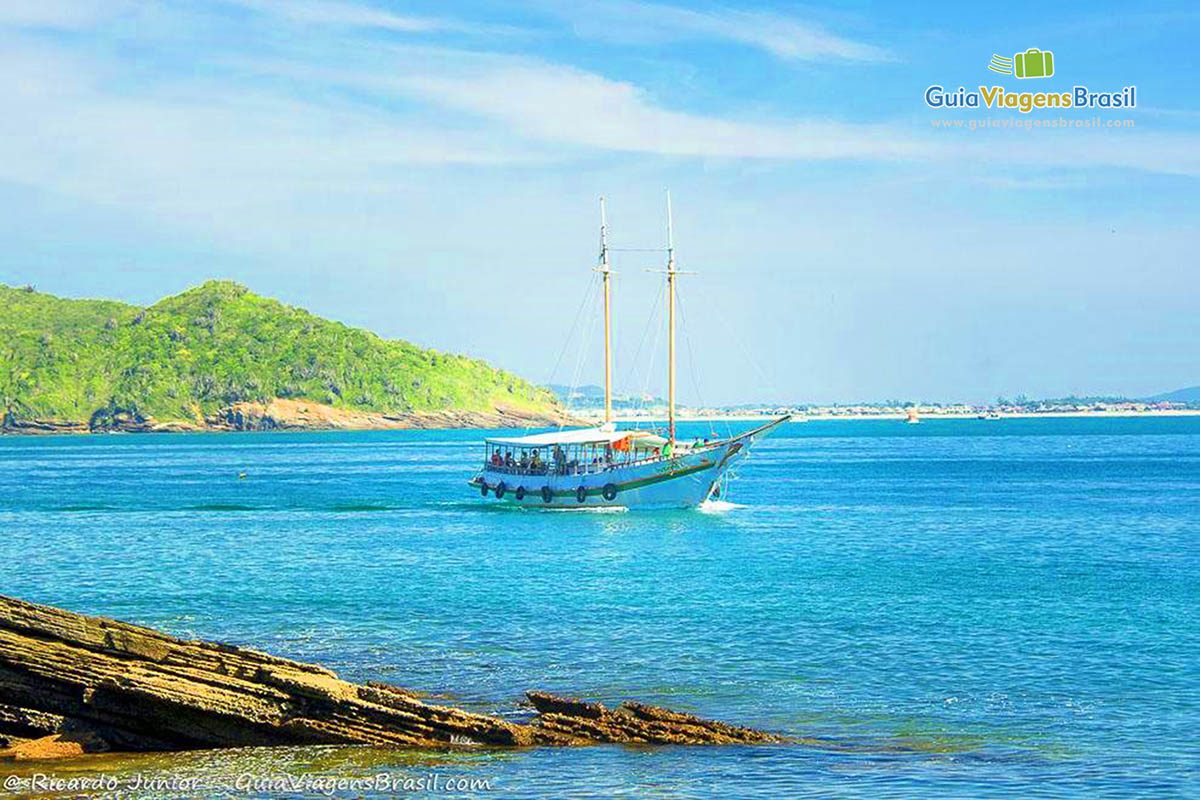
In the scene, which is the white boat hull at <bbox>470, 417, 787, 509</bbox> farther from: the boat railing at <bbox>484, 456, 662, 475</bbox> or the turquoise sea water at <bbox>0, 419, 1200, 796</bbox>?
the turquoise sea water at <bbox>0, 419, 1200, 796</bbox>

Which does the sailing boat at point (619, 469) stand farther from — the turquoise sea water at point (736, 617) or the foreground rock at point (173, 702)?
the foreground rock at point (173, 702)

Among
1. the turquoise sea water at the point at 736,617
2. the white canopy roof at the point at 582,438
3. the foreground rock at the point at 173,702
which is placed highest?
the white canopy roof at the point at 582,438

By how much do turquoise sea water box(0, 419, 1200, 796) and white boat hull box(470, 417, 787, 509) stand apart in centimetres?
173

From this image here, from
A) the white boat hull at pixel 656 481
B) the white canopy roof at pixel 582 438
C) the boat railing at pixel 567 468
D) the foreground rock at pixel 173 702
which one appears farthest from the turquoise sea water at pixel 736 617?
the white canopy roof at pixel 582 438

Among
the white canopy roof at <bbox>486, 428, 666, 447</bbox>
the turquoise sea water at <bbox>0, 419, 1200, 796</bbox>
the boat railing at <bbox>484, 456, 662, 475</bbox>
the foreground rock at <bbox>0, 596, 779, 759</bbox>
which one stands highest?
the white canopy roof at <bbox>486, 428, 666, 447</bbox>

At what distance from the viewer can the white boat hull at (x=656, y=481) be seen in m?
73.4

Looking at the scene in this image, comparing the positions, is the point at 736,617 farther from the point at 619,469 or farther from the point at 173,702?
the point at 619,469

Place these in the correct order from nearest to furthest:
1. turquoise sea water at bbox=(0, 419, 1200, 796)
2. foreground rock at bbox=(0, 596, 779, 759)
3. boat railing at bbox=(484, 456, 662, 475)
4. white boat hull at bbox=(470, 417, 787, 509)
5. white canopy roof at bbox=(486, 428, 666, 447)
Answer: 1. foreground rock at bbox=(0, 596, 779, 759)
2. turquoise sea water at bbox=(0, 419, 1200, 796)
3. white boat hull at bbox=(470, 417, 787, 509)
4. white canopy roof at bbox=(486, 428, 666, 447)
5. boat railing at bbox=(484, 456, 662, 475)

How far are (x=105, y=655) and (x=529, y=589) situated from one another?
22317mm

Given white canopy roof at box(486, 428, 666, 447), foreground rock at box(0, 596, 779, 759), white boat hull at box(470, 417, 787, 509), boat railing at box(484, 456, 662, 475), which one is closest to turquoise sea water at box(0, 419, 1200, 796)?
foreground rock at box(0, 596, 779, 759)

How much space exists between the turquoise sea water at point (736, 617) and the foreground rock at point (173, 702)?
501 millimetres

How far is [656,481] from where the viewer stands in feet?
242

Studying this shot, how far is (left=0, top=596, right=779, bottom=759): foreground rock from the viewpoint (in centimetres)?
1953

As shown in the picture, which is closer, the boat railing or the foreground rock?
the foreground rock
